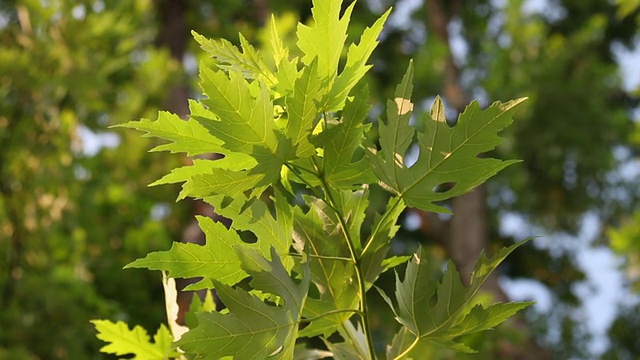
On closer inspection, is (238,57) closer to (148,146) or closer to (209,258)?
(209,258)

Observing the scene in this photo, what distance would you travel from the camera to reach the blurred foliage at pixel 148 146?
466cm

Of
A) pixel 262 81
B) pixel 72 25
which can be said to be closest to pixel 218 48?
pixel 262 81

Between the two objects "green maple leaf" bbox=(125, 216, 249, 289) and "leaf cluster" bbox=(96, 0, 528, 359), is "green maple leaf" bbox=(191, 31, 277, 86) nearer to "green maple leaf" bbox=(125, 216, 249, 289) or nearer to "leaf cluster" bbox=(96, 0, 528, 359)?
"leaf cluster" bbox=(96, 0, 528, 359)

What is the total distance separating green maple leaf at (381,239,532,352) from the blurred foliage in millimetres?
1868

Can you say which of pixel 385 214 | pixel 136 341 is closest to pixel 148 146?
pixel 136 341

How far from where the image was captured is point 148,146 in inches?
256

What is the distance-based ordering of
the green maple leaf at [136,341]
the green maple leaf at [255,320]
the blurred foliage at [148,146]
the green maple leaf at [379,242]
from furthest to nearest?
the blurred foliage at [148,146] → the green maple leaf at [136,341] → the green maple leaf at [379,242] → the green maple leaf at [255,320]

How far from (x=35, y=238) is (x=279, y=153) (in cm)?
438

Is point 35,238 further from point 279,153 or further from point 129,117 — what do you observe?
point 279,153

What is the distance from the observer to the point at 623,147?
1027cm

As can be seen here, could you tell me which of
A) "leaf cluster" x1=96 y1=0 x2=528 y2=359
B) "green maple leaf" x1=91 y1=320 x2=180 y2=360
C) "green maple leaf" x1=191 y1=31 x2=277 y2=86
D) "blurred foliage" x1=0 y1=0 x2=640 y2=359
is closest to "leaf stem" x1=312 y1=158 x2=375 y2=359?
"leaf cluster" x1=96 y1=0 x2=528 y2=359

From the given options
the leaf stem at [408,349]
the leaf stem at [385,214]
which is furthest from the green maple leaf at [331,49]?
the leaf stem at [408,349]

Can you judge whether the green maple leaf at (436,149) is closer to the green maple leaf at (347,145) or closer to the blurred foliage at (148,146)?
the green maple leaf at (347,145)

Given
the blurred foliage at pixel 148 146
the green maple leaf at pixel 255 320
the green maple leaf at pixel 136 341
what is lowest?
the blurred foliage at pixel 148 146
